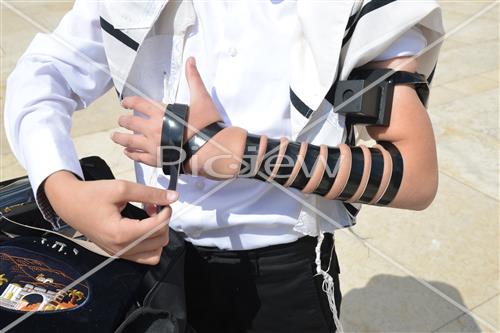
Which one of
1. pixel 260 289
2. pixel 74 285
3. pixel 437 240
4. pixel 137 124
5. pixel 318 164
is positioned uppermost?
pixel 137 124

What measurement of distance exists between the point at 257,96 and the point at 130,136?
0.83 feet

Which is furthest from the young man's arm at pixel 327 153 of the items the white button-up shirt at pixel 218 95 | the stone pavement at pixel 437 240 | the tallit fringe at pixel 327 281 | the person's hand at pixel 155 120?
the stone pavement at pixel 437 240

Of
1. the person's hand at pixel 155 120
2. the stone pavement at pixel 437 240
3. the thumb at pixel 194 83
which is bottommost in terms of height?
the stone pavement at pixel 437 240

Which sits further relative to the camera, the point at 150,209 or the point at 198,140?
the point at 150,209

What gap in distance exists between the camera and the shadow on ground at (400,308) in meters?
2.23

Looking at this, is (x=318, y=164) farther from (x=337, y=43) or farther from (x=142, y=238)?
(x=142, y=238)

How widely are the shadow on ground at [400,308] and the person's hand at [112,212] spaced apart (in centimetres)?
158

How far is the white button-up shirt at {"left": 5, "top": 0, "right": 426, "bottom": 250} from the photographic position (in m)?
0.95

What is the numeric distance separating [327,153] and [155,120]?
0.30 m

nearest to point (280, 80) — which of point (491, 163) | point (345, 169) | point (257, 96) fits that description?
point (257, 96)

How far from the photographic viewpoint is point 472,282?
7.98 ft

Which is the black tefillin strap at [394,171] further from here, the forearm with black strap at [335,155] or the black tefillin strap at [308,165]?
the black tefillin strap at [308,165]

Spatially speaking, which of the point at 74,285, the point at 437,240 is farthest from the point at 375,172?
the point at 437,240

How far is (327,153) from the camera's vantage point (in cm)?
89
